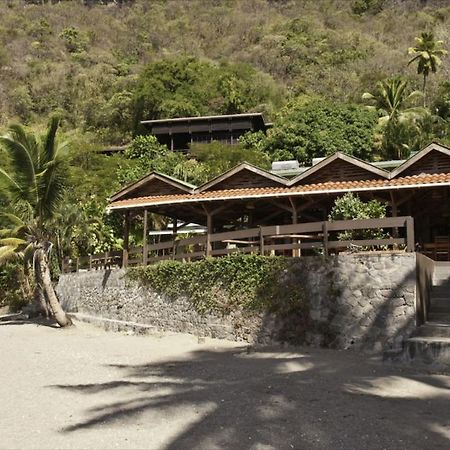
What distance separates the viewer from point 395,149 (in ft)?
113

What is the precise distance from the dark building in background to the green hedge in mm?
28112

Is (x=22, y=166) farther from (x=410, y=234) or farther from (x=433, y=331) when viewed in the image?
(x=433, y=331)

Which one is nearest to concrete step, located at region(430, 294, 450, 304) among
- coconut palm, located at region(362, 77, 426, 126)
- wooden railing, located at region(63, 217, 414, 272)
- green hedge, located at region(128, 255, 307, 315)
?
wooden railing, located at region(63, 217, 414, 272)

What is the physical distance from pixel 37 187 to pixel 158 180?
3920 millimetres

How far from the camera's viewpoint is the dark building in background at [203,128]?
42.7 meters

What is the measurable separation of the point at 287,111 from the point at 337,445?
41165 mm

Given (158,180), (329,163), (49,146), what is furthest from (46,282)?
(329,163)

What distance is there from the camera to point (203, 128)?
43.0 metres

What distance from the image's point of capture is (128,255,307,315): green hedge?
40.5 ft

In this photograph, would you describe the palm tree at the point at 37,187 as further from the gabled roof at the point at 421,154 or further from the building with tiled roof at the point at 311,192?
the gabled roof at the point at 421,154

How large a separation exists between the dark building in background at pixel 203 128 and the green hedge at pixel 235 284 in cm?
2811

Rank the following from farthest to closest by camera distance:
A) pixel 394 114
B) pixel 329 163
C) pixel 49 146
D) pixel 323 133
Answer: pixel 394 114 < pixel 323 133 < pixel 49 146 < pixel 329 163

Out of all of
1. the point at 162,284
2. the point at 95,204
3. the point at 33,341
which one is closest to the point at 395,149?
the point at 95,204

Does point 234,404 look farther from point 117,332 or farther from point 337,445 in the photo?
point 117,332
